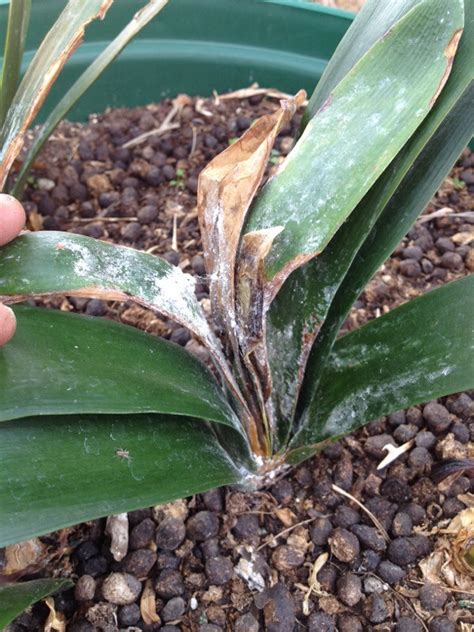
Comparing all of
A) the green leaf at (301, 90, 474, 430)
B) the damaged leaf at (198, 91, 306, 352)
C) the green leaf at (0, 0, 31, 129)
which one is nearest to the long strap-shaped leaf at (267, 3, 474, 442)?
the green leaf at (301, 90, 474, 430)

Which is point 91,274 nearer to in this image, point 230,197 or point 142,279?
point 142,279

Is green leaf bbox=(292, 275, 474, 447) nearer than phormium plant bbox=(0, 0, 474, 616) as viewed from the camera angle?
No

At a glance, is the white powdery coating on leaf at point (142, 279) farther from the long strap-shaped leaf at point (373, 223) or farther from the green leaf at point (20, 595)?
the green leaf at point (20, 595)

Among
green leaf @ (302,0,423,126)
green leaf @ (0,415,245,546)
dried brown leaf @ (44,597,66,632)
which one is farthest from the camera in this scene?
dried brown leaf @ (44,597,66,632)

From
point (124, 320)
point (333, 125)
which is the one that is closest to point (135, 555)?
point (124, 320)

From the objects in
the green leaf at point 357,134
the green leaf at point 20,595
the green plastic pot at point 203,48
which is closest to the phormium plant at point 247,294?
the green leaf at point 357,134

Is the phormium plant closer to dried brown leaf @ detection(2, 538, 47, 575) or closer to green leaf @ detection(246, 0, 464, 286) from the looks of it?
green leaf @ detection(246, 0, 464, 286)
